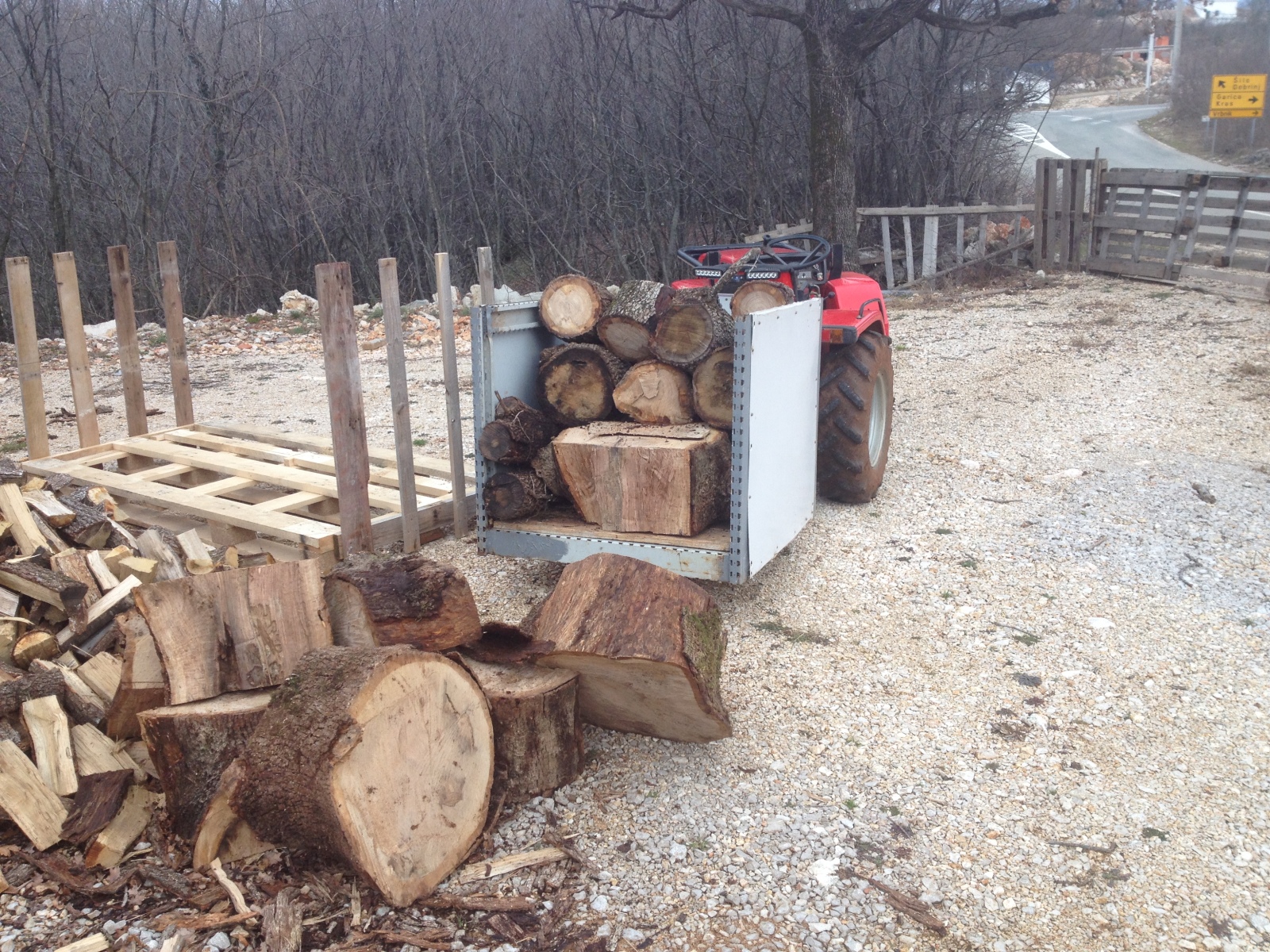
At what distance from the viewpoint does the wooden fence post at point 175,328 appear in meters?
5.86

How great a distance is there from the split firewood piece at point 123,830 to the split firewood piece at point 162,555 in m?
1.30

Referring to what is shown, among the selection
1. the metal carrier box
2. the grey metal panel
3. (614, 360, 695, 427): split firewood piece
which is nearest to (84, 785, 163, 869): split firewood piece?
the metal carrier box

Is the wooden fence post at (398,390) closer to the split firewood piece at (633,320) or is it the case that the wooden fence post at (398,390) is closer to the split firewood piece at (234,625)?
the split firewood piece at (633,320)

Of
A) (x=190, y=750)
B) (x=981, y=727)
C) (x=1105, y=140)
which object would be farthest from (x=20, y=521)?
(x=1105, y=140)

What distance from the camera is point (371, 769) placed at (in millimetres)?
2416

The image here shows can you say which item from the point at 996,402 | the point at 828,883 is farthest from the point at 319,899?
the point at 996,402

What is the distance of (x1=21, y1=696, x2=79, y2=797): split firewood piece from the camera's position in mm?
2719

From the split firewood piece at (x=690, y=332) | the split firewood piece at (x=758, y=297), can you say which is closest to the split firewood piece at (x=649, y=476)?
the split firewood piece at (x=690, y=332)

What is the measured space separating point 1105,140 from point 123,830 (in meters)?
32.4

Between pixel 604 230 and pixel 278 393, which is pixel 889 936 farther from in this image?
pixel 604 230

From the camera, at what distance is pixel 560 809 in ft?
9.56

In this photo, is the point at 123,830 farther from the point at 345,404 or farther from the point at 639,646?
the point at 345,404

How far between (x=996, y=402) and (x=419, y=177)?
9912mm

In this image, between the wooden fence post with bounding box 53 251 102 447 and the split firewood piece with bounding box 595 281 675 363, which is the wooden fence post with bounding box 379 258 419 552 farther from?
the wooden fence post with bounding box 53 251 102 447
